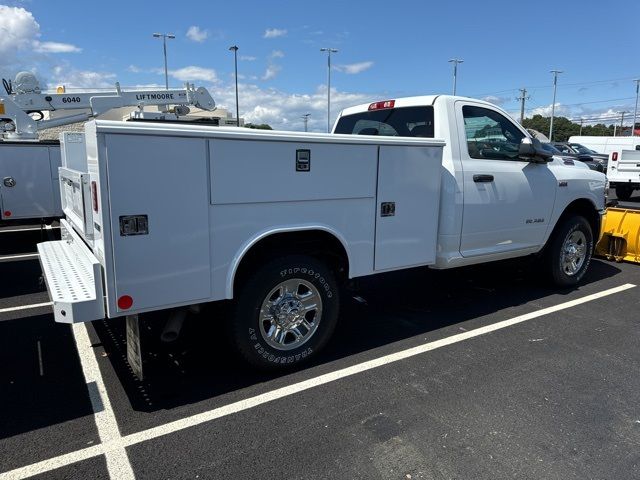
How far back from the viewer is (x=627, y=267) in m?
7.59

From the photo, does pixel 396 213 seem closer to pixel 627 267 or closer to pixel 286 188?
pixel 286 188

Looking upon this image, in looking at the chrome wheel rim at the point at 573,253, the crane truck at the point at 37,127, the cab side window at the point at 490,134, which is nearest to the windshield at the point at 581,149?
the crane truck at the point at 37,127

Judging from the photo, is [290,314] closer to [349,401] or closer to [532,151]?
[349,401]

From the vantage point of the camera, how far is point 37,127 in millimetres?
10305

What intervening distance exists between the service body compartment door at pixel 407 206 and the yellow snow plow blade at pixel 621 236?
449cm

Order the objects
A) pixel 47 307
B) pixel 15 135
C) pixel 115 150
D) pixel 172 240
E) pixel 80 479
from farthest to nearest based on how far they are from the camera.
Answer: pixel 15 135
pixel 47 307
pixel 172 240
pixel 115 150
pixel 80 479

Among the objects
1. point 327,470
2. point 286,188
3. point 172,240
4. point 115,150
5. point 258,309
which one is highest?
point 115,150

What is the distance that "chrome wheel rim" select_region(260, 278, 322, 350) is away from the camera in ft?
12.4

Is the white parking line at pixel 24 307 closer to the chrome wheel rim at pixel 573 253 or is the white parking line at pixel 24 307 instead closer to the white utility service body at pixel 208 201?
the white utility service body at pixel 208 201

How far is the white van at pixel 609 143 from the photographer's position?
55.5ft

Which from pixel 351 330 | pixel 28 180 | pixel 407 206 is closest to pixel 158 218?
pixel 407 206

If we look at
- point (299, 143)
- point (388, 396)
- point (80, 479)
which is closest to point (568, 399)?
point (388, 396)

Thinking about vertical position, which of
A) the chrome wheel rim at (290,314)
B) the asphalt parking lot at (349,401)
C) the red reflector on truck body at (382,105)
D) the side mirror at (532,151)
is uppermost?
the red reflector on truck body at (382,105)

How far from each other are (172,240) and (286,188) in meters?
0.89
